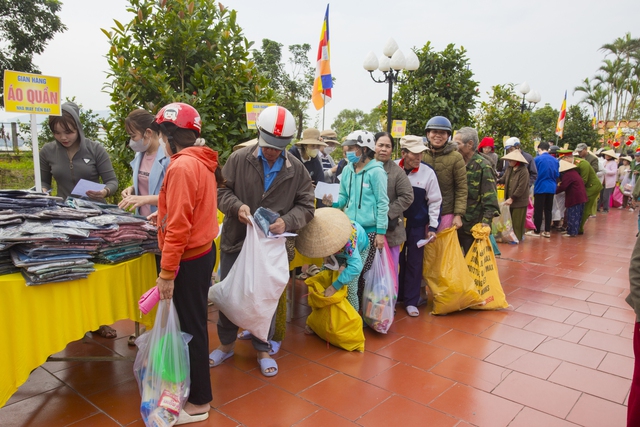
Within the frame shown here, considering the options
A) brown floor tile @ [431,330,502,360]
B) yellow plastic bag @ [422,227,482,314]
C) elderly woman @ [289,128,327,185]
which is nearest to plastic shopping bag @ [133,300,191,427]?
brown floor tile @ [431,330,502,360]

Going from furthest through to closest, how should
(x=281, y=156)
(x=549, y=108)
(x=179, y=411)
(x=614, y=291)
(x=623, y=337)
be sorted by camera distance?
1. (x=549, y=108)
2. (x=614, y=291)
3. (x=623, y=337)
4. (x=281, y=156)
5. (x=179, y=411)

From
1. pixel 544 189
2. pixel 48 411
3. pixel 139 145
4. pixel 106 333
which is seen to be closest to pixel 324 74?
pixel 139 145

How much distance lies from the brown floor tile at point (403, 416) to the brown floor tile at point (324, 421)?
0.31 feet

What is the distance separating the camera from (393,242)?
13.5 feet

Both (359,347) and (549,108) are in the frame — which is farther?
(549,108)

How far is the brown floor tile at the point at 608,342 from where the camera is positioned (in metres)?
3.78

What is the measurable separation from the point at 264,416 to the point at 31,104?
8.99 ft

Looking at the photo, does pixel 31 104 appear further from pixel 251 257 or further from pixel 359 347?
pixel 359 347

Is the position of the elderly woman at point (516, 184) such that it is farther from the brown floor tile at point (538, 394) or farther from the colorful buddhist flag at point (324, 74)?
the brown floor tile at point (538, 394)

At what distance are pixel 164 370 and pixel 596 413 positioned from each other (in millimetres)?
2652

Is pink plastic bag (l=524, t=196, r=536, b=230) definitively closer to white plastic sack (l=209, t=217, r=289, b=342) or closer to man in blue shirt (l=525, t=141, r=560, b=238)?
man in blue shirt (l=525, t=141, r=560, b=238)

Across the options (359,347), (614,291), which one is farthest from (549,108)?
(359,347)

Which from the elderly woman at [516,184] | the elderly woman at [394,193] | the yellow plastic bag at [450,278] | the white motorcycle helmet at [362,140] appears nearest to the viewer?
the white motorcycle helmet at [362,140]

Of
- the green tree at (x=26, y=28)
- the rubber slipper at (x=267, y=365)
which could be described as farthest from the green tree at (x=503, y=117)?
the green tree at (x=26, y=28)
